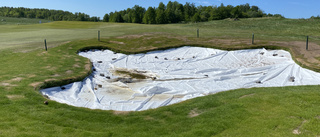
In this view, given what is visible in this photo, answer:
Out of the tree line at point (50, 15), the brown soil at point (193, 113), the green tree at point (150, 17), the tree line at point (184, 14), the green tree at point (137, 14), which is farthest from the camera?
the tree line at point (50, 15)

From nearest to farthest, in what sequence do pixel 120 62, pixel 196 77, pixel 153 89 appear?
1. pixel 153 89
2. pixel 196 77
3. pixel 120 62

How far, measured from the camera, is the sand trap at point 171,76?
11.2 metres

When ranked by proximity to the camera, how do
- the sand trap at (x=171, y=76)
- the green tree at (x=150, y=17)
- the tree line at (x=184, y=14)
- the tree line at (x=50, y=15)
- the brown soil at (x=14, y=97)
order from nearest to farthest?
the brown soil at (x=14, y=97) < the sand trap at (x=171, y=76) < the tree line at (x=184, y=14) < the green tree at (x=150, y=17) < the tree line at (x=50, y=15)

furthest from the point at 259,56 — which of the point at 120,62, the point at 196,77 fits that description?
the point at 120,62

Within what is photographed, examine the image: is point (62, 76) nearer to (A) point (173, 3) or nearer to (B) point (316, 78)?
(B) point (316, 78)

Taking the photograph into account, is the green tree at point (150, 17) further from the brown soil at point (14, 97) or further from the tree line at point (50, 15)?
the brown soil at point (14, 97)

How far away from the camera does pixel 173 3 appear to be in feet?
415

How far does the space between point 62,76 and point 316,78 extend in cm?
1539

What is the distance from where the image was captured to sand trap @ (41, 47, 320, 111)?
440 inches

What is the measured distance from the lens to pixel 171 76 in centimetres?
1536

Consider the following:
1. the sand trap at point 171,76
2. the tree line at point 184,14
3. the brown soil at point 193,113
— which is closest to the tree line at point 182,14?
the tree line at point 184,14

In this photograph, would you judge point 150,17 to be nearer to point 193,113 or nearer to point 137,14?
point 137,14

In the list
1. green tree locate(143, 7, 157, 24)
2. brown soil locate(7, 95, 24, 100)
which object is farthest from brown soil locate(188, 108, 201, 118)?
green tree locate(143, 7, 157, 24)

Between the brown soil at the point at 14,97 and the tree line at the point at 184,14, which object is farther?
the tree line at the point at 184,14
